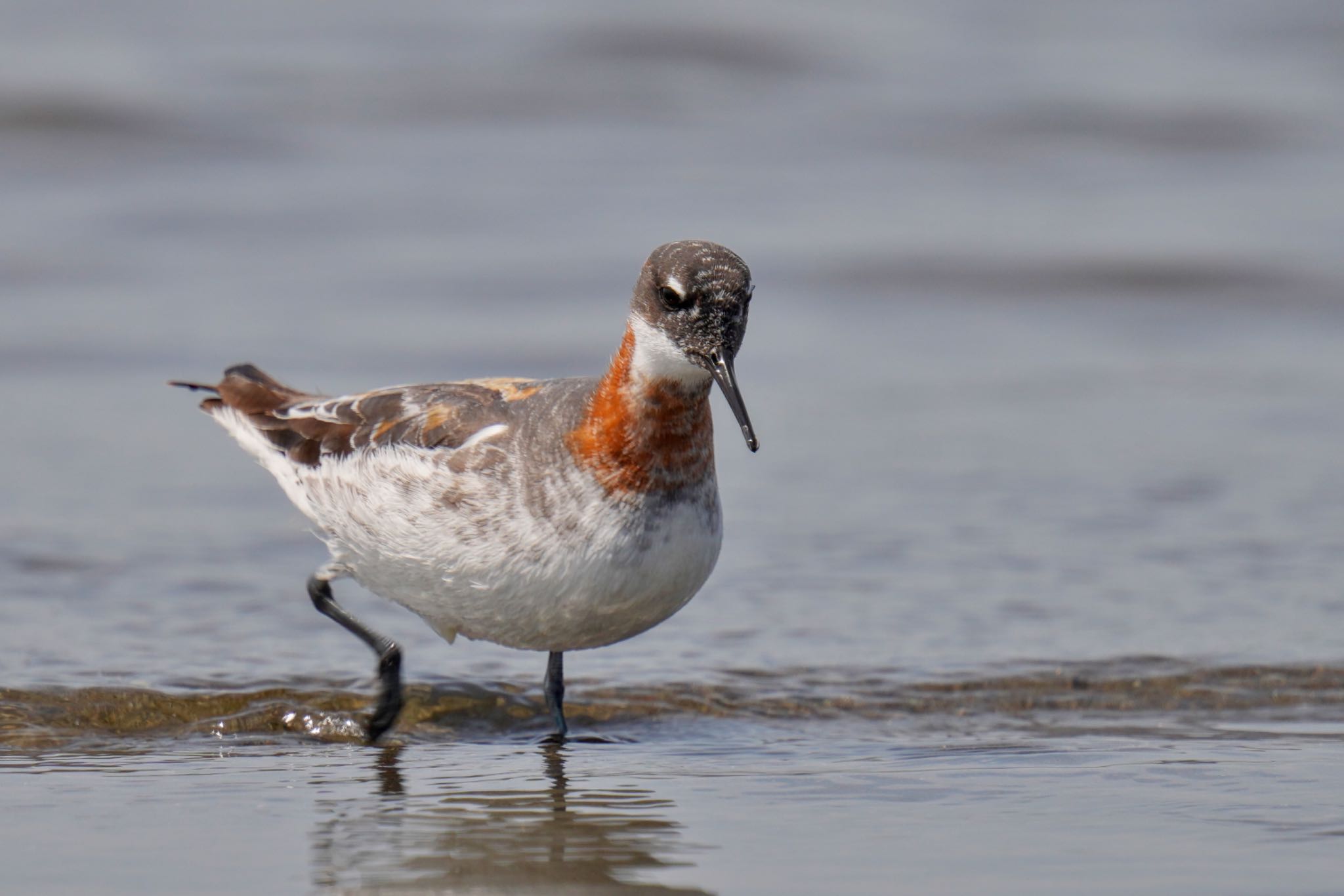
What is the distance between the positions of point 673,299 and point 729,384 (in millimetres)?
A: 402

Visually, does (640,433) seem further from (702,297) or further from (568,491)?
(702,297)

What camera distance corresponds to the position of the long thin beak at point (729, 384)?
6246mm

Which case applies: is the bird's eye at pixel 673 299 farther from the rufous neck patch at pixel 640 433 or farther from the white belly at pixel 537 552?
the white belly at pixel 537 552

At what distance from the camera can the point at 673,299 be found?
643 cm

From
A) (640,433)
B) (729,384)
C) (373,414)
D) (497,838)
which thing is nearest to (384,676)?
(373,414)

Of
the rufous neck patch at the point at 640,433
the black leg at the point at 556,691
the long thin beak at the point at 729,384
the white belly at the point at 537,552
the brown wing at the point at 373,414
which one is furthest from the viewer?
the black leg at the point at 556,691

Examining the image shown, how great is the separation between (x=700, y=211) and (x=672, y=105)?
11.1 ft

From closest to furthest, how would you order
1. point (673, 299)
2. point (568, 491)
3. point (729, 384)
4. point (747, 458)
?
point (729, 384), point (673, 299), point (568, 491), point (747, 458)

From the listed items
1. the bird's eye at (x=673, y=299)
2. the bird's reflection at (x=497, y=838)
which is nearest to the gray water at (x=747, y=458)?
the bird's reflection at (x=497, y=838)

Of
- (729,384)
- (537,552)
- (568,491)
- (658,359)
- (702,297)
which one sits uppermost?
(702,297)

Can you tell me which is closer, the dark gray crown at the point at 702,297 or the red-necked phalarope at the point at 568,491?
the dark gray crown at the point at 702,297

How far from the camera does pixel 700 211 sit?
59.3ft

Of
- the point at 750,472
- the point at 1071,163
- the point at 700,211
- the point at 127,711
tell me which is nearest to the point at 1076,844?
the point at 127,711

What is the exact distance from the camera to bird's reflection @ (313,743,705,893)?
5.23 m
